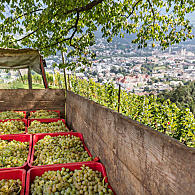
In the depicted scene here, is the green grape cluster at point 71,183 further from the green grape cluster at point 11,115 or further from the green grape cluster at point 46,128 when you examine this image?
the green grape cluster at point 11,115

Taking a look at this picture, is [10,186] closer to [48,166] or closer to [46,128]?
[48,166]

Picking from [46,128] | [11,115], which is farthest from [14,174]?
[11,115]

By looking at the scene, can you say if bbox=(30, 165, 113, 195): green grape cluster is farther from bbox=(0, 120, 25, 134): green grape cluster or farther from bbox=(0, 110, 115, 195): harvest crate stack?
bbox=(0, 120, 25, 134): green grape cluster

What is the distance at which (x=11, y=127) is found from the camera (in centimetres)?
339

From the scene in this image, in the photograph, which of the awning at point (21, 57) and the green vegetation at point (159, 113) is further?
the awning at point (21, 57)

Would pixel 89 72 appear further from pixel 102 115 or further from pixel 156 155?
pixel 156 155

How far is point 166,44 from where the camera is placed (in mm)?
6703

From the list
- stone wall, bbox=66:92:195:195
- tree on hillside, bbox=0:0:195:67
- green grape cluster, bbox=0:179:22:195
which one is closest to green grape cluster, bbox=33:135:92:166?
stone wall, bbox=66:92:195:195

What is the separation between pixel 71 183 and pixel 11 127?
2046 mm

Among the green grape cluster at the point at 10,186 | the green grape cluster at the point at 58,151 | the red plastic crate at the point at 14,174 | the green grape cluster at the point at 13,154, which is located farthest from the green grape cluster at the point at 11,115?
the green grape cluster at the point at 10,186

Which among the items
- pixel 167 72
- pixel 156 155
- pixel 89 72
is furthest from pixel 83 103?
pixel 89 72

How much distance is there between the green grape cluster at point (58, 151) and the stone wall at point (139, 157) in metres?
0.27

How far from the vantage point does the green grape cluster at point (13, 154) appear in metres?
2.15

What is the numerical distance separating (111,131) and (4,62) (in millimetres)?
4553
